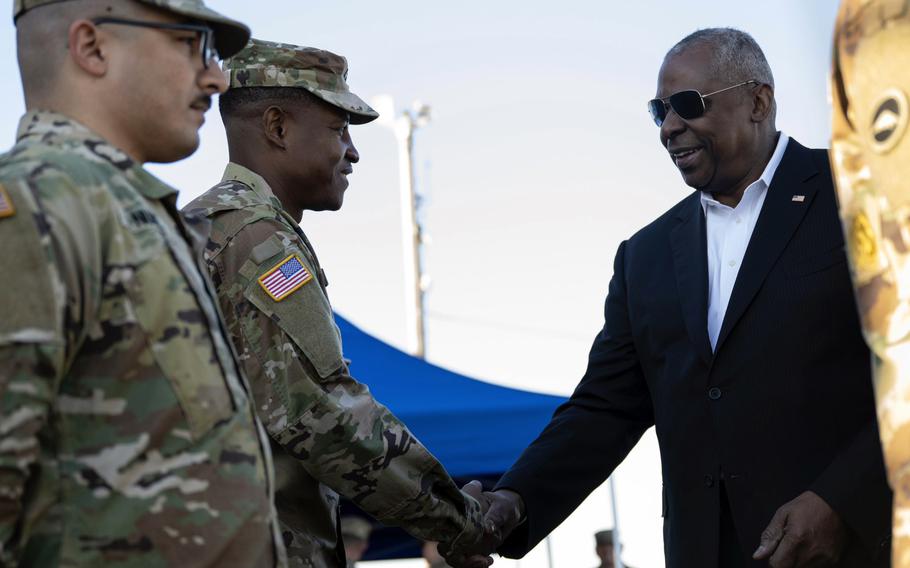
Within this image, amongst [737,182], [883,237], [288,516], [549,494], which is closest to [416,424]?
[549,494]

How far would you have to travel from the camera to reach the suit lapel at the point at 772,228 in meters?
4.14

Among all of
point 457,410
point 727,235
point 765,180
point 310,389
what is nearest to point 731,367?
point 727,235

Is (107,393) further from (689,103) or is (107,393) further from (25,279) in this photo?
(689,103)

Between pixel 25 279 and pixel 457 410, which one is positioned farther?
pixel 457 410

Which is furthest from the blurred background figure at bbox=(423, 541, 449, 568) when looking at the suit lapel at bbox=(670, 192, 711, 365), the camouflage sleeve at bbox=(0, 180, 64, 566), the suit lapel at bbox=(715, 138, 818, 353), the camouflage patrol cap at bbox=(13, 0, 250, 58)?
the camouflage sleeve at bbox=(0, 180, 64, 566)

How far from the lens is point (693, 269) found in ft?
14.4

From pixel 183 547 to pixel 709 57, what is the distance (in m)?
3.00

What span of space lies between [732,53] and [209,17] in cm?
253

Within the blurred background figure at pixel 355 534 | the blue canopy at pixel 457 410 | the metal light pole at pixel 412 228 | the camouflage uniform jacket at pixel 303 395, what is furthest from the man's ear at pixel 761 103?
the metal light pole at pixel 412 228

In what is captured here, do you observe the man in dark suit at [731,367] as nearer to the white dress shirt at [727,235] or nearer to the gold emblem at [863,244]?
the white dress shirt at [727,235]

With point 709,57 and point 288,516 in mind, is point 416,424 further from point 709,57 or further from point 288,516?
point 288,516

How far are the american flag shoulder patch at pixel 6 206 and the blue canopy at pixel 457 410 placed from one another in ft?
18.4

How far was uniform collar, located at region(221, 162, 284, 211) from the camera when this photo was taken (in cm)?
388

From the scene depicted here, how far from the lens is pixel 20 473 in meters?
2.13
